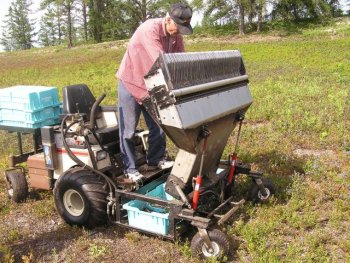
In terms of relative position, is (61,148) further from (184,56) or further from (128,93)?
(184,56)

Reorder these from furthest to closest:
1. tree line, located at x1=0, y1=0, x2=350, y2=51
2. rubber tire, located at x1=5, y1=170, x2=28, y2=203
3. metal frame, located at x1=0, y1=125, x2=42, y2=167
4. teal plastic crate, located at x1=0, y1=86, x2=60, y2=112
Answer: tree line, located at x1=0, y1=0, x2=350, y2=51, rubber tire, located at x1=5, y1=170, x2=28, y2=203, metal frame, located at x1=0, y1=125, x2=42, y2=167, teal plastic crate, located at x1=0, y1=86, x2=60, y2=112

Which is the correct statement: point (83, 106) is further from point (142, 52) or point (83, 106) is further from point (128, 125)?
point (142, 52)

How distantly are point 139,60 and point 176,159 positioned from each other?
111 cm

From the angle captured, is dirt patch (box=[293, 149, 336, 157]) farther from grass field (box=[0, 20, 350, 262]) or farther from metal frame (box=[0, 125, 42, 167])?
metal frame (box=[0, 125, 42, 167])

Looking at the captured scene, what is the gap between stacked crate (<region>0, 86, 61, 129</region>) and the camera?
18.3ft

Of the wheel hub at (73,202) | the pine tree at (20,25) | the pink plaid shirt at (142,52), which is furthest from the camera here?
the pine tree at (20,25)

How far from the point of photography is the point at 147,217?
449cm

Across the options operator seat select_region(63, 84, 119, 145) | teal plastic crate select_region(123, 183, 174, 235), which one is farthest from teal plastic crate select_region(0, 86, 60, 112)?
teal plastic crate select_region(123, 183, 174, 235)

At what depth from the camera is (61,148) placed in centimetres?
538

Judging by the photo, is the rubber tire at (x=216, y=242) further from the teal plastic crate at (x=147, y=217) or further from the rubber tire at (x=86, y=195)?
the rubber tire at (x=86, y=195)

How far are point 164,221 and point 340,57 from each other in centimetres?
1648

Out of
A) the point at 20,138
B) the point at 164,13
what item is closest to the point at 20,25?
the point at 164,13

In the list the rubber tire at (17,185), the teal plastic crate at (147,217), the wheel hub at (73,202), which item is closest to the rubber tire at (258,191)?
the teal plastic crate at (147,217)

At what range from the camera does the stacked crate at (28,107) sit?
5566 millimetres
